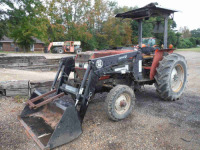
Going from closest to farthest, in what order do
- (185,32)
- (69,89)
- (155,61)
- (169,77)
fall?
(69,89), (169,77), (155,61), (185,32)

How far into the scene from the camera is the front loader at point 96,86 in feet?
10.9

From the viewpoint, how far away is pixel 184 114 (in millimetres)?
4551

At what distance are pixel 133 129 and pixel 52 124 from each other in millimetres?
1639

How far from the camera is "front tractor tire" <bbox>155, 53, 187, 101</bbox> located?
195 inches

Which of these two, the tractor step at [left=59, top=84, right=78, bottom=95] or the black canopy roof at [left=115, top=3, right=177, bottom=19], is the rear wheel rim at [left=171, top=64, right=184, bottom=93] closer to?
the black canopy roof at [left=115, top=3, right=177, bottom=19]

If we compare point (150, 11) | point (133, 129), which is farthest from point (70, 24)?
point (133, 129)

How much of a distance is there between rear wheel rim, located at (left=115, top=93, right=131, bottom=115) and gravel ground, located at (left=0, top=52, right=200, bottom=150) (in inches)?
9.6

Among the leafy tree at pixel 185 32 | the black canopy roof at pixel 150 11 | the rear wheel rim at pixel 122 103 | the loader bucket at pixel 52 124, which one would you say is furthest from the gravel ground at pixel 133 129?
the leafy tree at pixel 185 32

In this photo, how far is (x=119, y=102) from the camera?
159 inches

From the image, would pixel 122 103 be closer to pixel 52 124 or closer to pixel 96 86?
pixel 96 86

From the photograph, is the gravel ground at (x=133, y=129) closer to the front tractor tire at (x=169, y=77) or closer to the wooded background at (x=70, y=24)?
the front tractor tire at (x=169, y=77)

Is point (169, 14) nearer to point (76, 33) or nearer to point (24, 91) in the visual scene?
point (24, 91)

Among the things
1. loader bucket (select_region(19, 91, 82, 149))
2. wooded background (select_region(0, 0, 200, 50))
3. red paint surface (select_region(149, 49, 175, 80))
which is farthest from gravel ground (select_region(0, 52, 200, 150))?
wooded background (select_region(0, 0, 200, 50))

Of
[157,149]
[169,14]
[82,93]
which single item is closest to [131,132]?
[157,149]
